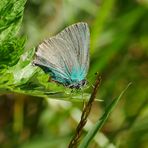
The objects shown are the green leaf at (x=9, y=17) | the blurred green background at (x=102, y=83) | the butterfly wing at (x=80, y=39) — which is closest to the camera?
the green leaf at (x=9, y=17)

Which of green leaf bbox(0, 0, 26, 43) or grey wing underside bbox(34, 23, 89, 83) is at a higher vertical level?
green leaf bbox(0, 0, 26, 43)

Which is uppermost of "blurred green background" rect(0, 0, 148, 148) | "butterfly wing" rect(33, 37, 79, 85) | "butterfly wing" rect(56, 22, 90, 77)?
"butterfly wing" rect(56, 22, 90, 77)

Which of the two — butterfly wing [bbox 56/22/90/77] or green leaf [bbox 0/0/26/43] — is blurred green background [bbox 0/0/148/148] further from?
green leaf [bbox 0/0/26/43]

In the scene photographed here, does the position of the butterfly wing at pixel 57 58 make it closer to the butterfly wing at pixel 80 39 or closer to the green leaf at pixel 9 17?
the butterfly wing at pixel 80 39

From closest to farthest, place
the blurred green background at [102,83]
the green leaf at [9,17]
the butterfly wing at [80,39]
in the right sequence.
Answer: the green leaf at [9,17]
the butterfly wing at [80,39]
the blurred green background at [102,83]

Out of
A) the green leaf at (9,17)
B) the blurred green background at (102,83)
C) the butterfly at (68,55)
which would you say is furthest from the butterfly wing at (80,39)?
the blurred green background at (102,83)

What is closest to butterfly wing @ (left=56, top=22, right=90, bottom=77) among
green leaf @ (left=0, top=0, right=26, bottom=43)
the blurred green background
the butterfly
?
the butterfly

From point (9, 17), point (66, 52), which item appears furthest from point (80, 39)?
point (9, 17)

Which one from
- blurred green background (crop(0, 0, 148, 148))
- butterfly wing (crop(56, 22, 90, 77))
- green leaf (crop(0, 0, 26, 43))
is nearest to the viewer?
green leaf (crop(0, 0, 26, 43))
